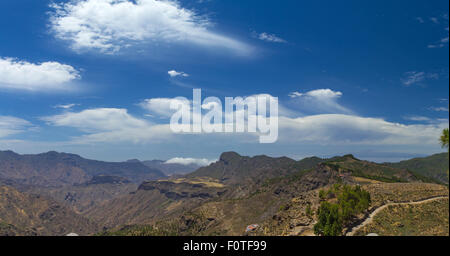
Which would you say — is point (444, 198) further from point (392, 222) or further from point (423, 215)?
point (392, 222)

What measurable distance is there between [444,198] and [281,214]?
52.9m

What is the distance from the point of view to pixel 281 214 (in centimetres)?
11238
